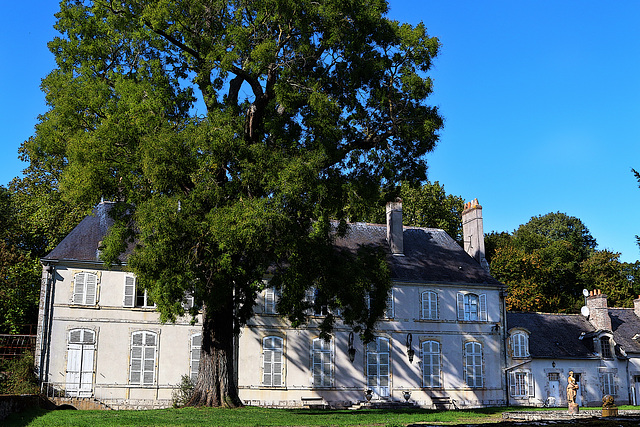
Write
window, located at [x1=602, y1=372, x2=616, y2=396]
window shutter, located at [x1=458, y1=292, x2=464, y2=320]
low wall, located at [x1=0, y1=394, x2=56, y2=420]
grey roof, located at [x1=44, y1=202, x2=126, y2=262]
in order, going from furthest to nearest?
window, located at [x1=602, y1=372, x2=616, y2=396], window shutter, located at [x1=458, y1=292, x2=464, y2=320], grey roof, located at [x1=44, y1=202, x2=126, y2=262], low wall, located at [x1=0, y1=394, x2=56, y2=420]

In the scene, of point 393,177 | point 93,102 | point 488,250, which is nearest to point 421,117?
point 393,177

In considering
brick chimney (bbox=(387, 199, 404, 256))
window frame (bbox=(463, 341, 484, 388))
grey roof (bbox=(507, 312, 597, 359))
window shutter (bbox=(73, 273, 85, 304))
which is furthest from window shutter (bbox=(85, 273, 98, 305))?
grey roof (bbox=(507, 312, 597, 359))

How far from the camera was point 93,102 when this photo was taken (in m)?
17.1

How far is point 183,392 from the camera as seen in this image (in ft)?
78.2

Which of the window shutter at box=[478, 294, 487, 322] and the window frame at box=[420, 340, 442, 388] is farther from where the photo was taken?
the window shutter at box=[478, 294, 487, 322]

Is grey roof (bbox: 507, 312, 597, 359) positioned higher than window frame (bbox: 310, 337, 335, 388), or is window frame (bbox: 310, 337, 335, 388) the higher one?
grey roof (bbox: 507, 312, 597, 359)

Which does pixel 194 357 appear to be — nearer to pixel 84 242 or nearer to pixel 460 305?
pixel 84 242

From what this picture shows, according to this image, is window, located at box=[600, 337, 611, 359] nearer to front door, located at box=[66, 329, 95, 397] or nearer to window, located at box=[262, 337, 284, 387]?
window, located at box=[262, 337, 284, 387]

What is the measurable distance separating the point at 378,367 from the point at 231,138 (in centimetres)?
1408

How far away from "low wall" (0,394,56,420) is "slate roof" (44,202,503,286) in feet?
25.7

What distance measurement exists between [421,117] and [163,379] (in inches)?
549

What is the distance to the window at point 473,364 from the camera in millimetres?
→ 28078

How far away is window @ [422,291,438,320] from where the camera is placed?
28042 millimetres

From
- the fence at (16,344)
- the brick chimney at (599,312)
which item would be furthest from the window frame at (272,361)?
the brick chimney at (599,312)
